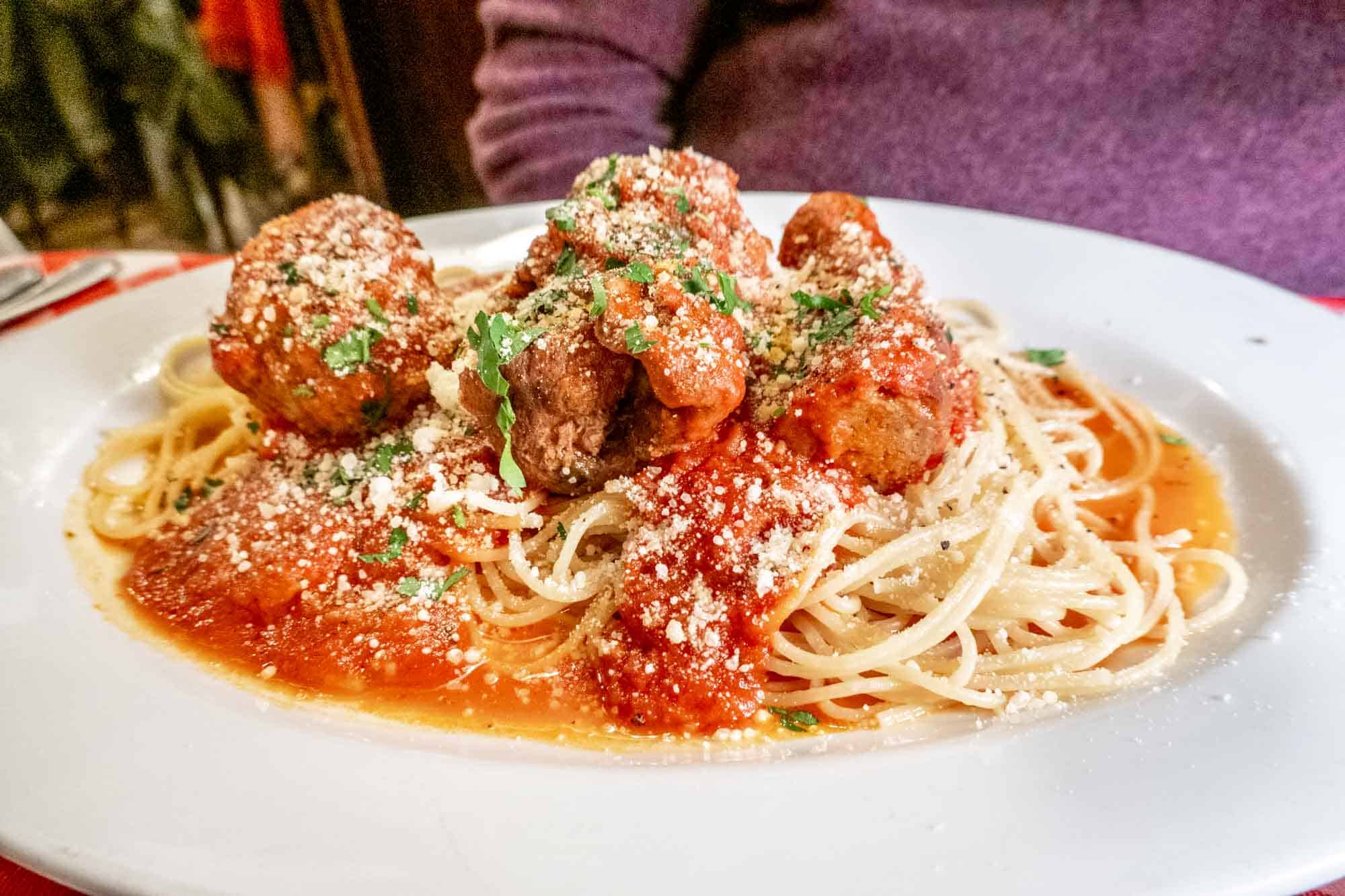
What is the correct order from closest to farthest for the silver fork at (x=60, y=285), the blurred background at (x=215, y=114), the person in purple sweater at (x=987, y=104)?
the silver fork at (x=60, y=285) < the person in purple sweater at (x=987, y=104) < the blurred background at (x=215, y=114)

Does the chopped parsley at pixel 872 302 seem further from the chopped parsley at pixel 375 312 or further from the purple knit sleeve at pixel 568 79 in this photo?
the purple knit sleeve at pixel 568 79

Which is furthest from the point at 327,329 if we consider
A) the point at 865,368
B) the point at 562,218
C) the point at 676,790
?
the point at 676,790

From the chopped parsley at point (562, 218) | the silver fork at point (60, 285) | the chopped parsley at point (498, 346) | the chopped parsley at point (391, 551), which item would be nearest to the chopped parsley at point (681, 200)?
the chopped parsley at point (562, 218)

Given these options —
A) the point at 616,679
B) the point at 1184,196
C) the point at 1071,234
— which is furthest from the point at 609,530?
the point at 1184,196

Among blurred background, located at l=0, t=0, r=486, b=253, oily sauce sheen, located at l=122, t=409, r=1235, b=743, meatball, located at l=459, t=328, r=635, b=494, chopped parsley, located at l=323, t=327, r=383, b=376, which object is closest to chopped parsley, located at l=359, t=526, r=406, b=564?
oily sauce sheen, located at l=122, t=409, r=1235, b=743

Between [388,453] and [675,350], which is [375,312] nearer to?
[388,453]

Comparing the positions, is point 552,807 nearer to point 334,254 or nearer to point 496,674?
point 496,674
